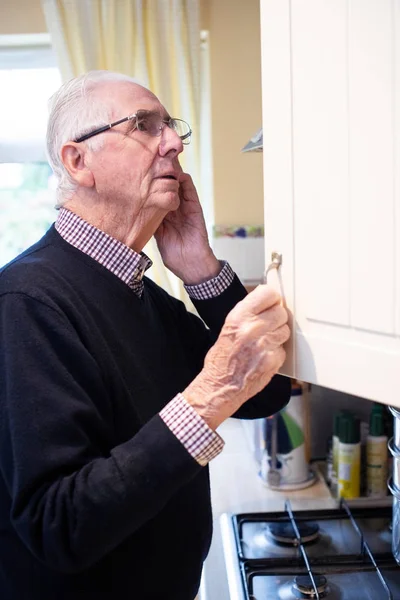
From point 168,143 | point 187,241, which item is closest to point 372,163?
point 168,143

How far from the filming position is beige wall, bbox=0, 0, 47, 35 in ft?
7.64

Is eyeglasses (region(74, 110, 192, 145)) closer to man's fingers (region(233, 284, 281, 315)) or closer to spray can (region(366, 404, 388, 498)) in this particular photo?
man's fingers (region(233, 284, 281, 315))

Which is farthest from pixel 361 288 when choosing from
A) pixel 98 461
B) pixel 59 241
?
pixel 59 241

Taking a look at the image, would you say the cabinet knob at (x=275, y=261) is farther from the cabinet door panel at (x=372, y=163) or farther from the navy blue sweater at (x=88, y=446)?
the navy blue sweater at (x=88, y=446)

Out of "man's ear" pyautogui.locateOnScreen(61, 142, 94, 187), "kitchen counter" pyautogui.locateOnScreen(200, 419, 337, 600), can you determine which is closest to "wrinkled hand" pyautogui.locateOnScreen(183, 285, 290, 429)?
"man's ear" pyautogui.locateOnScreen(61, 142, 94, 187)

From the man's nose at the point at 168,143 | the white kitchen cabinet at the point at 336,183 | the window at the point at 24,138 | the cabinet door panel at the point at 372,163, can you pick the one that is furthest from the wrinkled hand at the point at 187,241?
the window at the point at 24,138

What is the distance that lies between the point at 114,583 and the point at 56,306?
39 centimetres

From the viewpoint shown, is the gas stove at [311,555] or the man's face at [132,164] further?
the gas stove at [311,555]

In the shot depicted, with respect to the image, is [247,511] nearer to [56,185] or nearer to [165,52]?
[56,185]

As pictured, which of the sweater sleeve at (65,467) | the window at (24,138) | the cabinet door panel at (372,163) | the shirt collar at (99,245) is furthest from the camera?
the window at (24,138)

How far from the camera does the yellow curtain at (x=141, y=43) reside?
7.54 ft

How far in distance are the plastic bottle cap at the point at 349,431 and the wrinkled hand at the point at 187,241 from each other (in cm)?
69

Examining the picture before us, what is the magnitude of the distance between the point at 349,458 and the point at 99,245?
0.96 m

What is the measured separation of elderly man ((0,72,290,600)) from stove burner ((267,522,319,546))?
307mm
